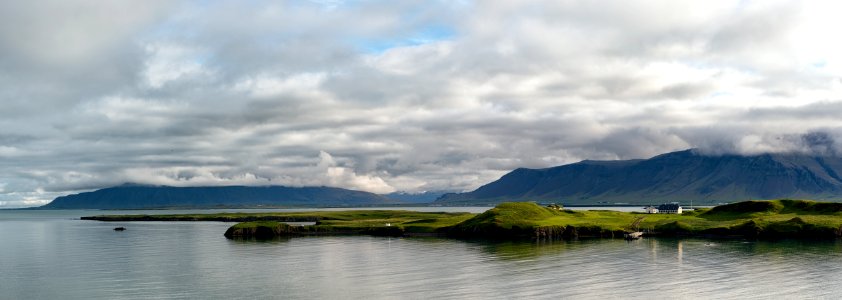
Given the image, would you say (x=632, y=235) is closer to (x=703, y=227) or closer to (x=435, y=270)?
(x=703, y=227)

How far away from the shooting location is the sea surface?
8894 centimetres

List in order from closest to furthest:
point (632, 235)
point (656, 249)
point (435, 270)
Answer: point (435, 270)
point (656, 249)
point (632, 235)

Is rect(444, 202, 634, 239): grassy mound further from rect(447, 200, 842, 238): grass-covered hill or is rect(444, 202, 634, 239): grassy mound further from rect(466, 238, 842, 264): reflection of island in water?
rect(466, 238, 842, 264): reflection of island in water

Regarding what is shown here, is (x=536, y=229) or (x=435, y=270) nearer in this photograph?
(x=435, y=270)

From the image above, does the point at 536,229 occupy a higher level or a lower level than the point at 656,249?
higher

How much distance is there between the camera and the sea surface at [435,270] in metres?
88.9

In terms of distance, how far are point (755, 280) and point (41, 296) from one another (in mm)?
90917

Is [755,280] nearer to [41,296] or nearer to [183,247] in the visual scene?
[41,296]

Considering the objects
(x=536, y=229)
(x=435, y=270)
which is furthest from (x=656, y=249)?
(x=435, y=270)

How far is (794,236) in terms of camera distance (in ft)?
562

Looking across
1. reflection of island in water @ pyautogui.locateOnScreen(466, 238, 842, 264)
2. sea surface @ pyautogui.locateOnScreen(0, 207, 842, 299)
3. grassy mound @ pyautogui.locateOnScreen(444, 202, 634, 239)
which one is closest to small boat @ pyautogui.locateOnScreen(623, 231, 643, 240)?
reflection of island in water @ pyautogui.locateOnScreen(466, 238, 842, 264)

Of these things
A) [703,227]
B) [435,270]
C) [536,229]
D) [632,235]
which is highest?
[536,229]

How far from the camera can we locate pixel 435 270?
110312 mm

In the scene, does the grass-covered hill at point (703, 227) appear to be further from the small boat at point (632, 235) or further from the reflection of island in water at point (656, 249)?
the reflection of island in water at point (656, 249)
